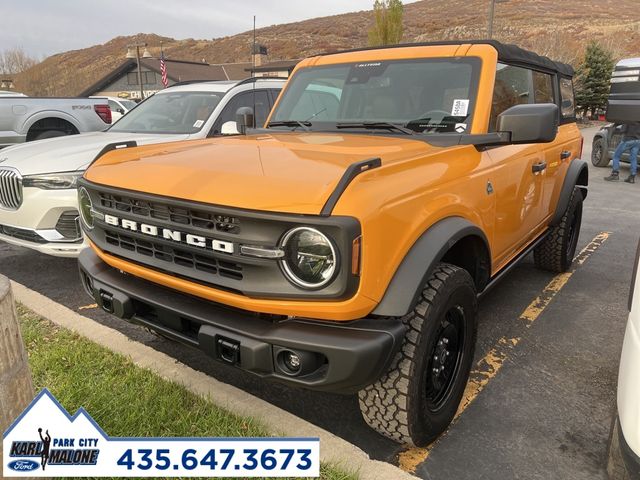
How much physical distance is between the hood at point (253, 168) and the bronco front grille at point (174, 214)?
0.06 metres

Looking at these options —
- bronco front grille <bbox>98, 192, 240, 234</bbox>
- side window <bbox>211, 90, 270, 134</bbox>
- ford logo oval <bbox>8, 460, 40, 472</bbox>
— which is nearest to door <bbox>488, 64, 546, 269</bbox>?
bronco front grille <bbox>98, 192, 240, 234</bbox>

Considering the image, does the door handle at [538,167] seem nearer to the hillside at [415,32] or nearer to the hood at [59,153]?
the hood at [59,153]

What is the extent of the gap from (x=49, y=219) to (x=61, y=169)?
42cm

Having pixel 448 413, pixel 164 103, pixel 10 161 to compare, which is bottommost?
pixel 448 413

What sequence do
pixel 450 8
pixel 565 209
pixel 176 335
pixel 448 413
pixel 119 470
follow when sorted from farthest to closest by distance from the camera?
pixel 450 8
pixel 565 209
pixel 448 413
pixel 176 335
pixel 119 470

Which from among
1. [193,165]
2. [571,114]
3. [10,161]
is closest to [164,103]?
[10,161]

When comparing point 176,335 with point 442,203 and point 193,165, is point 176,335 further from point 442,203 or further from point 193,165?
point 442,203

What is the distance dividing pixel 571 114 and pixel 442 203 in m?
3.44

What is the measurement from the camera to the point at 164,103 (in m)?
5.74

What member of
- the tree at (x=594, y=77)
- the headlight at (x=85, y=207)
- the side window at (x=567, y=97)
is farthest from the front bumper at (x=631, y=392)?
the tree at (x=594, y=77)

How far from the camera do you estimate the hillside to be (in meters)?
57.9

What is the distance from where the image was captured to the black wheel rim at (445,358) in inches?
90.7

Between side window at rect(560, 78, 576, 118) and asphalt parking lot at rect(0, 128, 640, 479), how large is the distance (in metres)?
1.56

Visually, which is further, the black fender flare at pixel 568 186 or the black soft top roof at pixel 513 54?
the black fender flare at pixel 568 186
